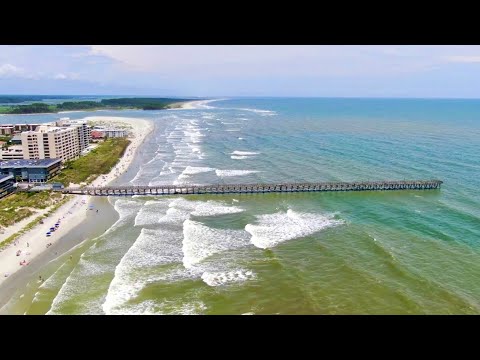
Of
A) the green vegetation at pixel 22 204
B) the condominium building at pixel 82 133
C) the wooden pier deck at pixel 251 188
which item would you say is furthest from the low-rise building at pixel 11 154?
the wooden pier deck at pixel 251 188

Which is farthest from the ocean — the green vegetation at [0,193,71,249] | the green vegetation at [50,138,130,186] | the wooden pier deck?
the green vegetation at [50,138,130,186]

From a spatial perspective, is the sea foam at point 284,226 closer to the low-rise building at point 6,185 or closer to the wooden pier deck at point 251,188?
the wooden pier deck at point 251,188

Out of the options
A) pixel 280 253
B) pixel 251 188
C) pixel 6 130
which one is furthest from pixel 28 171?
pixel 6 130

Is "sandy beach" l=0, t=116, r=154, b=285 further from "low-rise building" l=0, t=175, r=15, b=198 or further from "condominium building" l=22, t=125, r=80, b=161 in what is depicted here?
"condominium building" l=22, t=125, r=80, b=161
